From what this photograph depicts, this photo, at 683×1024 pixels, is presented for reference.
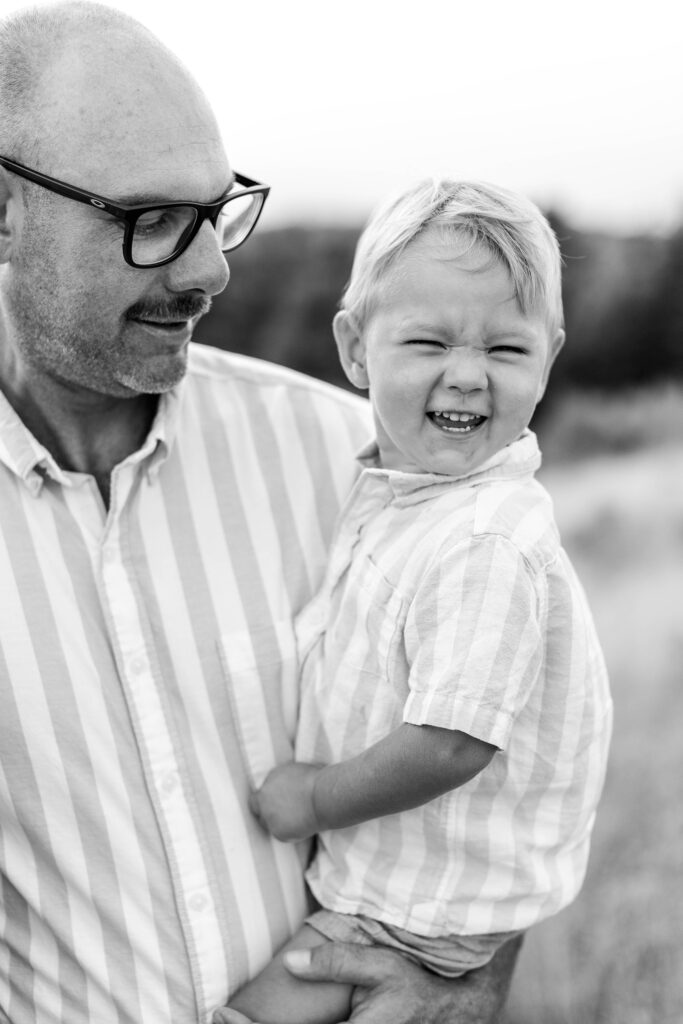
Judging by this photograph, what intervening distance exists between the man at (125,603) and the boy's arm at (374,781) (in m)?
0.08

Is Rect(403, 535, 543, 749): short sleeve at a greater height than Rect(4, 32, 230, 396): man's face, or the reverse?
Rect(4, 32, 230, 396): man's face

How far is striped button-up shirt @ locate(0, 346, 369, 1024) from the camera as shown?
1.46 metres

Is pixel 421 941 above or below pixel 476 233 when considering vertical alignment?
below

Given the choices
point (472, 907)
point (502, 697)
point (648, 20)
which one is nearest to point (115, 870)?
point (472, 907)

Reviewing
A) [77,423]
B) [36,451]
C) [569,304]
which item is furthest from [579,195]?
[36,451]

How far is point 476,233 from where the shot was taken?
134 cm

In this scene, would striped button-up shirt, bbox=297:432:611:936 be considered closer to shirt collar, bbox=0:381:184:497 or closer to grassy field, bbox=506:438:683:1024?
shirt collar, bbox=0:381:184:497

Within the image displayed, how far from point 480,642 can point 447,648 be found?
4 cm

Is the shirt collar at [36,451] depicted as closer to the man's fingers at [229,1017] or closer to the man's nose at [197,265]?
the man's nose at [197,265]

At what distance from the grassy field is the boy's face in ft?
3.78

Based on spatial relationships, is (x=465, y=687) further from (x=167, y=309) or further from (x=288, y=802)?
(x=167, y=309)

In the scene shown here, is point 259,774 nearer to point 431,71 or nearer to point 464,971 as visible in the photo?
point 464,971

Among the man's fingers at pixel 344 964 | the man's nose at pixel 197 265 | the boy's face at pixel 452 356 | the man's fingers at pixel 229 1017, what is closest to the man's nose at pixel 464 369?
the boy's face at pixel 452 356

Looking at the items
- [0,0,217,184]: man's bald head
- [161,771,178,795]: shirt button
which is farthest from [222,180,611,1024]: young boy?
[0,0,217,184]: man's bald head
